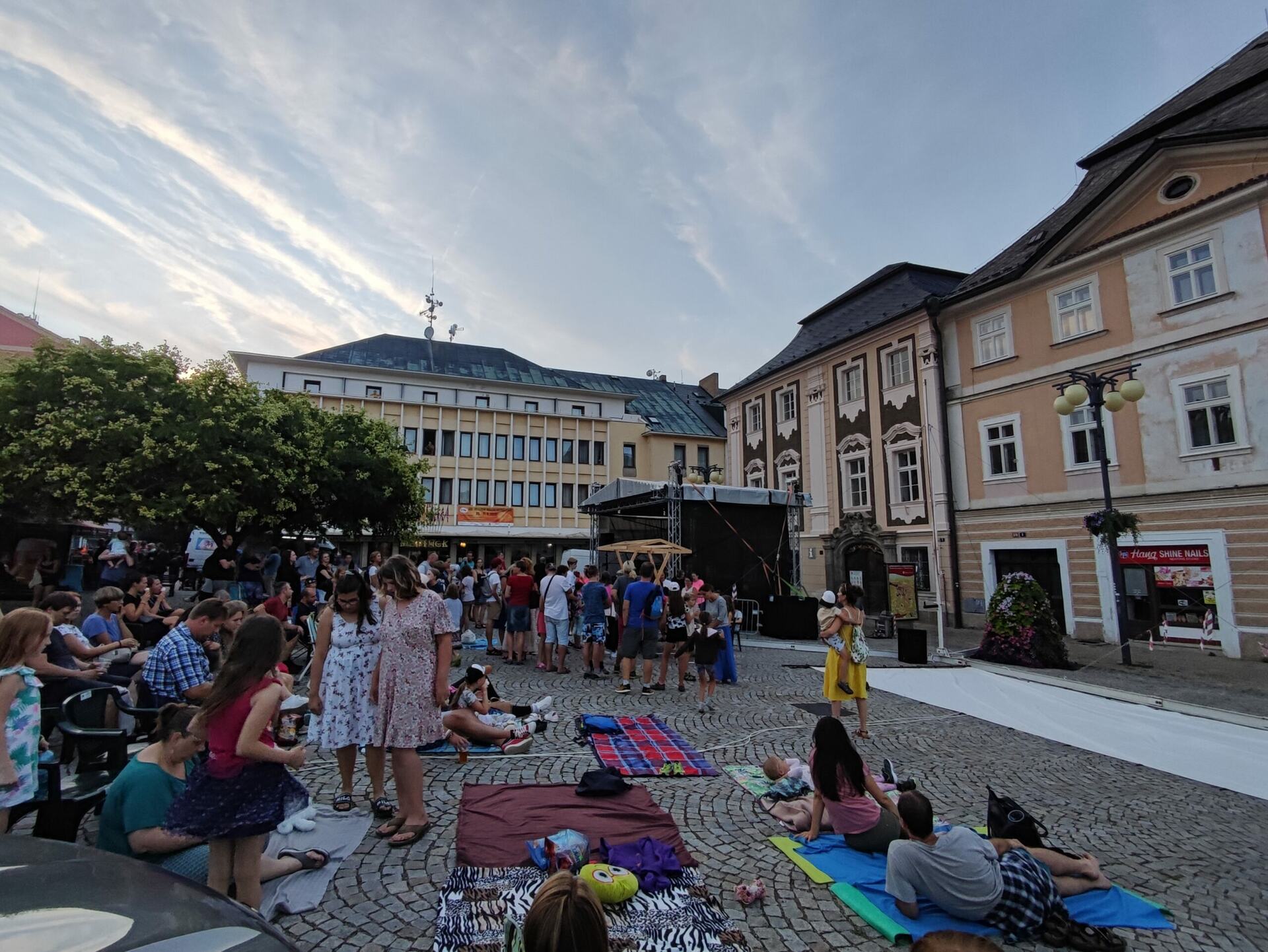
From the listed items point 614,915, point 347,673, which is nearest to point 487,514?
point 347,673

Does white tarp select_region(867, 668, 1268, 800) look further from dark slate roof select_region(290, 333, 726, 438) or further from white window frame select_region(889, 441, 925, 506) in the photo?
dark slate roof select_region(290, 333, 726, 438)

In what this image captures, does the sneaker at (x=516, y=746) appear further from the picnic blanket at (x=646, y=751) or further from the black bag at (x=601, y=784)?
the black bag at (x=601, y=784)

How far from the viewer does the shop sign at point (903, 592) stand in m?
18.6

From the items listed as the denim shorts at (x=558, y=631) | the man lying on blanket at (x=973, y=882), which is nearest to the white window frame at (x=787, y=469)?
the denim shorts at (x=558, y=631)

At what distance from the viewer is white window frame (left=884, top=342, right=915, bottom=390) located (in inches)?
855

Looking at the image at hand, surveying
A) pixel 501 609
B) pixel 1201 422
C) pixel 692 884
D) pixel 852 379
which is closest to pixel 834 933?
pixel 692 884

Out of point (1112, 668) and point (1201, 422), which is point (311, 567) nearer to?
point (1112, 668)

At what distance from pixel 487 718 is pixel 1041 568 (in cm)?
1699

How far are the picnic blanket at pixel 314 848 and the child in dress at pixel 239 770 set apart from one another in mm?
534

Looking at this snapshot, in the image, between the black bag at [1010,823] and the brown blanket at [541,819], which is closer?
the black bag at [1010,823]

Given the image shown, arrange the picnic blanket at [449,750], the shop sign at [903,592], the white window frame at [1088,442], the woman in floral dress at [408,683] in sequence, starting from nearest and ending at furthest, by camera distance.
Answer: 1. the woman in floral dress at [408,683]
2. the picnic blanket at [449,750]
3. the white window frame at [1088,442]
4. the shop sign at [903,592]

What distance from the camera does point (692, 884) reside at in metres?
3.74

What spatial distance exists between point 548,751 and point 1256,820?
6.06 metres

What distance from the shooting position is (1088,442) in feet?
55.3
